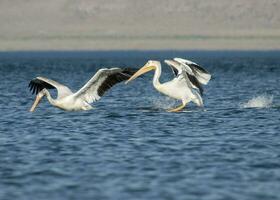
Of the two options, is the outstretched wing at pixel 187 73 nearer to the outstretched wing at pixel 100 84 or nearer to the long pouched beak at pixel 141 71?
the long pouched beak at pixel 141 71

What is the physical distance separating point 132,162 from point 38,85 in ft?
28.3

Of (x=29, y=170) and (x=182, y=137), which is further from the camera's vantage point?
(x=182, y=137)

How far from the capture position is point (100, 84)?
22.5 metres

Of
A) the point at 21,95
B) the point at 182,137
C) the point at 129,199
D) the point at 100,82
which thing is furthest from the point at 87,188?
the point at 21,95

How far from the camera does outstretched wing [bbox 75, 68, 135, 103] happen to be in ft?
73.0

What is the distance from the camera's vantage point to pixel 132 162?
16250mm

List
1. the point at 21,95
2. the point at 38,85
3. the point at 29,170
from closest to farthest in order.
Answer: the point at 29,170
the point at 38,85
the point at 21,95

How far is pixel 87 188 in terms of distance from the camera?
14039mm

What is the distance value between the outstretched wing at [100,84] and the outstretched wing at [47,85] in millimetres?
533

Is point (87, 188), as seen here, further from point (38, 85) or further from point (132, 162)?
point (38, 85)

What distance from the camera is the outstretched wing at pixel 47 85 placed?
2293 centimetres

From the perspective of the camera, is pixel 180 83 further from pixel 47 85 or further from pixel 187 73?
pixel 47 85
